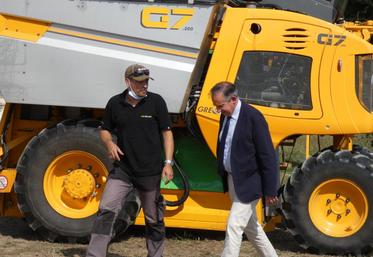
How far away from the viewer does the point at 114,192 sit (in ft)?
19.7

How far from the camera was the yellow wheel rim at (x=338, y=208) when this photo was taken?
288 inches

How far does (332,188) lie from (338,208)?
0.72ft

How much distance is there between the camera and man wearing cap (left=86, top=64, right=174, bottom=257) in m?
5.96

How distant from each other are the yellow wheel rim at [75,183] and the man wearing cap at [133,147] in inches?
58.3

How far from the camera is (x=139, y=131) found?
19.6 feet

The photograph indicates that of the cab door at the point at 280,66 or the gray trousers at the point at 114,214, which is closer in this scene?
the gray trousers at the point at 114,214

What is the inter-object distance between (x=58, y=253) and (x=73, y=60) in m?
1.97

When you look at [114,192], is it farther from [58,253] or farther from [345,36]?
[345,36]

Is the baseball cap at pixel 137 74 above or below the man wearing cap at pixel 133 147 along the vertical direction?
above

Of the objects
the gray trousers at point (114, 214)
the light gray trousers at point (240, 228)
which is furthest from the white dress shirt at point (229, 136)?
the gray trousers at point (114, 214)

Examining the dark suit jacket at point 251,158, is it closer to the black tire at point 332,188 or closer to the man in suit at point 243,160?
the man in suit at point 243,160

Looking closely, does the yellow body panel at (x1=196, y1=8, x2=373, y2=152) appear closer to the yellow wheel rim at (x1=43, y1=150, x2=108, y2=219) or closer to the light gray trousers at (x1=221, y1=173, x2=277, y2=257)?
the yellow wheel rim at (x1=43, y1=150, x2=108, y2=219)

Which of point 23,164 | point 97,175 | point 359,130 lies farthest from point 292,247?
point 23,164

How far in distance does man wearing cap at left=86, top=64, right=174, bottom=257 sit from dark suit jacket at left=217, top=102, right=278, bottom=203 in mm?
661
